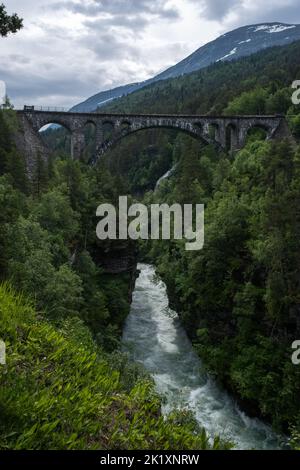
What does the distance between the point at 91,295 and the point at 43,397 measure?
26.2 metres

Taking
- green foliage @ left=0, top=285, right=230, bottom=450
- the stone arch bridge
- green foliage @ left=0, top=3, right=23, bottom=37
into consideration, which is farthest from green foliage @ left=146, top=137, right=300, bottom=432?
the stone arch bridge

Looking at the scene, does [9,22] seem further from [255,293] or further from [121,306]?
[121,306]

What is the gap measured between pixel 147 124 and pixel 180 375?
51.6 meters

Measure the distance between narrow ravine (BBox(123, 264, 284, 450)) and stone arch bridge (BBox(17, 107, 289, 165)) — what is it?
109ft

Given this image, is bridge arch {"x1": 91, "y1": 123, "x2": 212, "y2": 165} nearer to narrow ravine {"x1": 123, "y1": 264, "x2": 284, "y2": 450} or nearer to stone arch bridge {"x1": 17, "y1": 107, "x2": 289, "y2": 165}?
stone arch bridge {"x1": 17, "y1": 107, "x2": 289, "y2": 165}

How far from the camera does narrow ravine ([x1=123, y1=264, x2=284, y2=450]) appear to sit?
24.2 metres

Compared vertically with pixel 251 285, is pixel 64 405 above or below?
above

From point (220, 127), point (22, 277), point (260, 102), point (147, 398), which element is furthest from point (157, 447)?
point (260, 102)

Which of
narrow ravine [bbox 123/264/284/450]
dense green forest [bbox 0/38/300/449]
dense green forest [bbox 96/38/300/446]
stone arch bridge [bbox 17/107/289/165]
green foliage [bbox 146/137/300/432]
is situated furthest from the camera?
stone arch bridge [bbox 17/107/289/165]

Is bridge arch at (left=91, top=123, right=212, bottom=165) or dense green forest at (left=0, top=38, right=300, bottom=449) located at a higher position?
bridge arch at (left=91, top=123, right=212, bottom=165)

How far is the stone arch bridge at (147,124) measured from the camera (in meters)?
70.4

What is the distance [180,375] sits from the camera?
Result: 31.1m

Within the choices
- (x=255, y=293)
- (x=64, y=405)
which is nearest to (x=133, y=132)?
(x=255, y=293)

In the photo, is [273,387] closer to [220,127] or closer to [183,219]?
[183,219]
